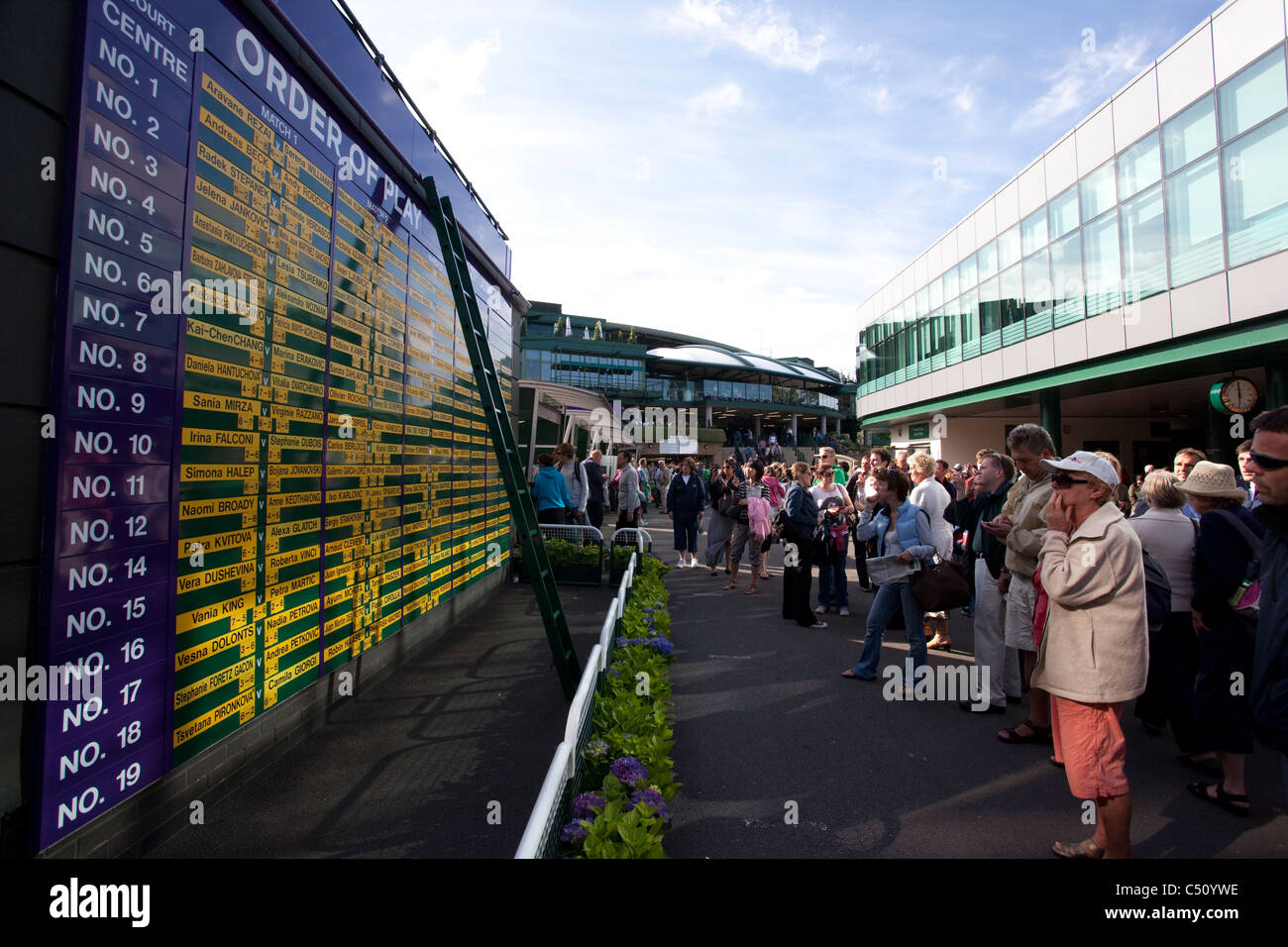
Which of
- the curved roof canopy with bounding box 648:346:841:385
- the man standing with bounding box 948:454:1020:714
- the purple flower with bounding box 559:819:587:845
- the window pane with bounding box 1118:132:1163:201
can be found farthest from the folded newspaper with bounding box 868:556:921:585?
the curved roof canopy with bounding box 648:346:841:385

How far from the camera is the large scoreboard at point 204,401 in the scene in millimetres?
A: 2590

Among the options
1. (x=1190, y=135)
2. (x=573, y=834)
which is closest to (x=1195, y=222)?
(x=1190, y=135)

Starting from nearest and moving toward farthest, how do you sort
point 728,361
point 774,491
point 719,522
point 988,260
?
point 774,491 → point 719,522 → point 988,260 → point 728,361

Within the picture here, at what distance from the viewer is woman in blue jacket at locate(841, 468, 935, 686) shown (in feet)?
17.2

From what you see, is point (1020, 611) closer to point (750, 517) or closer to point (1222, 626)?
point (1222, 626)

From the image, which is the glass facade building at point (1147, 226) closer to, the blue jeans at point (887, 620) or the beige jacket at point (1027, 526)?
the beige jacket at point (1027, 526)

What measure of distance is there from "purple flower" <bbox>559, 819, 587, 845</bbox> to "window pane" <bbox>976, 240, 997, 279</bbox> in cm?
2411

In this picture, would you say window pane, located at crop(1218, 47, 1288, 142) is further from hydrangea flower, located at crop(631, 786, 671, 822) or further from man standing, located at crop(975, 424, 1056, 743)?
hydrangea flower, located at crop(631, 786, 671, 822)

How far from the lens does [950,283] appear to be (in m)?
25.3

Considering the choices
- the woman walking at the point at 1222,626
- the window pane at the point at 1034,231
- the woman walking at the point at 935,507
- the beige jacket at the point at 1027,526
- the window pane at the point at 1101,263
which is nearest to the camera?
the woman walking at the point at 1222,626

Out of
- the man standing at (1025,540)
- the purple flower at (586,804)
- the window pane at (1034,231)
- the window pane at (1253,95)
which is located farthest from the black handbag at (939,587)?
the window pane at (1034,231)

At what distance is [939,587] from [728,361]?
59681 millimetres
